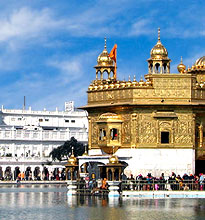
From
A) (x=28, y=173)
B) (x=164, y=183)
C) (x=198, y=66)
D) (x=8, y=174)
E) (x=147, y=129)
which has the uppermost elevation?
(x=198, y=66)

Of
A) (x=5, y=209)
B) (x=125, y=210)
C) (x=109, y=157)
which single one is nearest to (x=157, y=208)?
(x=125, y=210)

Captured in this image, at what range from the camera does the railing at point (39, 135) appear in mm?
128375

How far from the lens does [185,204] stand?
1460 inches

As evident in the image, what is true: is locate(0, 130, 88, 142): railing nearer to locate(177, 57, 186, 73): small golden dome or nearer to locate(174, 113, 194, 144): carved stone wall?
locate(177, 57, 186, 73): small golden dome

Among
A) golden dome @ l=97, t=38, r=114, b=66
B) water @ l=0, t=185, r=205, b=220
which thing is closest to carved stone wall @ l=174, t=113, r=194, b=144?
water @ l=0, t=185, r=205, b=220

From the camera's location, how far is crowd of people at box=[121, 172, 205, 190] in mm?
42469

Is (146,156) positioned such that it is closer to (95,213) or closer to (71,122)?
(95,213)

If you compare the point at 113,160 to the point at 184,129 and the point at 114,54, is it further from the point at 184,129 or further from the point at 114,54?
the point at 114,54

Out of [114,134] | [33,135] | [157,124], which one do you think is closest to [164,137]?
[157,124]

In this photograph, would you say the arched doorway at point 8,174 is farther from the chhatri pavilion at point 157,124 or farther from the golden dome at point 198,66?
the chhatri pavilion at point 157,124

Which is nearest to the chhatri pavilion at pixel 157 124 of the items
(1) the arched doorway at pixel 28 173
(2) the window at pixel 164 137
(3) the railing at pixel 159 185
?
(2) the window at pixel 164 137

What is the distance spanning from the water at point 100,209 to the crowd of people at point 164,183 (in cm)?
211

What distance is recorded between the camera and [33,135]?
13050 centimetres

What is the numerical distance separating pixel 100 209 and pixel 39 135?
9723cm
